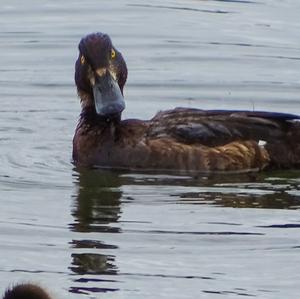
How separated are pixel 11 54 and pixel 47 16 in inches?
93.0

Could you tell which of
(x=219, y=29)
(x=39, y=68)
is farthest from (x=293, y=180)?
(x=219, y=29)

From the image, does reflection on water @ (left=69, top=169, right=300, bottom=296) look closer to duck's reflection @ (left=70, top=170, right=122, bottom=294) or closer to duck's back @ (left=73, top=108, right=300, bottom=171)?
duck's reflection @ (left=70, top=170, right=122, bottom=294)

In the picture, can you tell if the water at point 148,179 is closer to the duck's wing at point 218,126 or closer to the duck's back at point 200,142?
the duck's back at point 200,142

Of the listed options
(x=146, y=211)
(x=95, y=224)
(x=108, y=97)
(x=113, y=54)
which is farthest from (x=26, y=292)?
(x=113, y=54)

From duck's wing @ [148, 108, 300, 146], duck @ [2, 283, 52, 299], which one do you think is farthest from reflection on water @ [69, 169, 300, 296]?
duck @ [2, 283, 52, 299]

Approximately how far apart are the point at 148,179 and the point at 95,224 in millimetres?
1684

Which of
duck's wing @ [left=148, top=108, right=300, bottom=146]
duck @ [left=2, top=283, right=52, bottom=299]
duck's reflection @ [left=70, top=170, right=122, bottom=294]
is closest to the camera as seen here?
duck @ [left=2, top=283, right=52, bottom=299]

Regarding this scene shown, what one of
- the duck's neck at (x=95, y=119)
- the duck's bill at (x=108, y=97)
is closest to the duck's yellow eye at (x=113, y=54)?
the duck's bill at (x=108, y=97)

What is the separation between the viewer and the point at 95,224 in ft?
44.7

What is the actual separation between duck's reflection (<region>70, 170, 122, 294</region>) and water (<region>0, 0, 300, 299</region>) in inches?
0.6

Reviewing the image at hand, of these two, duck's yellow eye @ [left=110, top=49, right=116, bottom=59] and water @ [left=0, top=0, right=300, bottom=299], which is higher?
duck's yellow eye @ [left=110, top=49, right=116, bottom=59]

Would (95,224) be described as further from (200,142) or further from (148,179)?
(200,142)

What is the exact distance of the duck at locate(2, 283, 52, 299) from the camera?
9.45 metres

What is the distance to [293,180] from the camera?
606 inches
